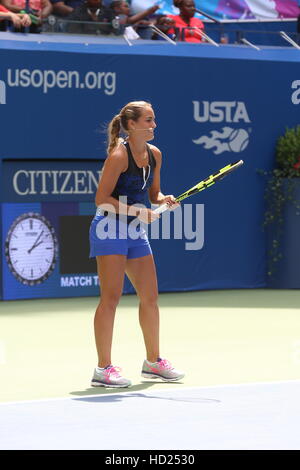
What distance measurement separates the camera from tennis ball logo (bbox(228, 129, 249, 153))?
48.5 feet

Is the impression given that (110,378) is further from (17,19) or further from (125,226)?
(17,19)

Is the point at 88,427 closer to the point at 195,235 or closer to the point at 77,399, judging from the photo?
the point at 77,399

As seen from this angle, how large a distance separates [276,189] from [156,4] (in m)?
3.39

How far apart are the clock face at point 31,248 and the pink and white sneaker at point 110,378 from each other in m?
5.97

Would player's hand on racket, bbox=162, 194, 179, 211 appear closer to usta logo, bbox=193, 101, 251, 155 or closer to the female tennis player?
the female tennis player

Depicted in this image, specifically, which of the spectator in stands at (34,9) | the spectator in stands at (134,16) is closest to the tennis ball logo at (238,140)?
the spectator in stands at (134,16)

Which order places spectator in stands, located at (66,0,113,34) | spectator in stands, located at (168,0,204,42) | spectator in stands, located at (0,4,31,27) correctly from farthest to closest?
spectator in stands, located at (168,0,204,42), spectator in stands, located at (66,0,113,34), spectator in stands, located at (0,4,31,27)

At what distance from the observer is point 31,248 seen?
13.7 metres

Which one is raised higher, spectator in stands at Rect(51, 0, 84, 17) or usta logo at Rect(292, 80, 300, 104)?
spectator in stands at Rect(51, 0, 84, 17)

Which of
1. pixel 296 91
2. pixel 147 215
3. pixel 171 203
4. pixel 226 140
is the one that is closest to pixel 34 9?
pixel 226 140

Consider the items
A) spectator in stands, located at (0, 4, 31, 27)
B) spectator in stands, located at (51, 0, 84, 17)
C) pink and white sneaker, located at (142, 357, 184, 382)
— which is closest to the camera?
pink and white sneaker, located at (142, 357, 184, 382)

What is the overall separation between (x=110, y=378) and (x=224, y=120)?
7.51 meters

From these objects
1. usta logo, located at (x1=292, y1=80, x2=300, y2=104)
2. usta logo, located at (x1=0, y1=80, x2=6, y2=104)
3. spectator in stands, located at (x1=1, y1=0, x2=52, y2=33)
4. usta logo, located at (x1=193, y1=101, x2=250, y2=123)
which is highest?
spectator in stands, located at (x1=1, y1=0, x2=52, y2=33)

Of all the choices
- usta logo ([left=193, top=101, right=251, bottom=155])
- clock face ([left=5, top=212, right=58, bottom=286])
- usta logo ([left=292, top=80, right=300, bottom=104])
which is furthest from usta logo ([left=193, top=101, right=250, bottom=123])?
clock face ([left=5, top=212, right=58, bottom=286])
